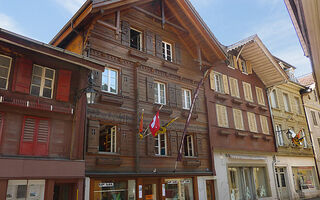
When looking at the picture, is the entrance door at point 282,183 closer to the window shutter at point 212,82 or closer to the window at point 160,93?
the window shutter at point 212,82

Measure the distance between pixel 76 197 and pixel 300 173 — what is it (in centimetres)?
2153

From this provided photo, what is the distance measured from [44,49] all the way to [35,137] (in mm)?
3317

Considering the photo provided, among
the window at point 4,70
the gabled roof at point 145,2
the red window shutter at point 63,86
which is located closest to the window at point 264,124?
the gabled roof at point 145,2

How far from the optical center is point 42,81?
36.6 ft

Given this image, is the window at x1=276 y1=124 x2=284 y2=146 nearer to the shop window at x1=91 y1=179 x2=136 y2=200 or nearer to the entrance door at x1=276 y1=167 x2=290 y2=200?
the entrance door at x1=276 y1=167 x2=290 y2=200

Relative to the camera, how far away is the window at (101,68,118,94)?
13383mm

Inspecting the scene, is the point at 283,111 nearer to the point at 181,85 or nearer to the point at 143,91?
the point at 181,85

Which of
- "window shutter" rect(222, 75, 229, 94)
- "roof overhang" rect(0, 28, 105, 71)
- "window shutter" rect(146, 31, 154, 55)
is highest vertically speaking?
"window shutter" rect(146, 31, 154, 55)

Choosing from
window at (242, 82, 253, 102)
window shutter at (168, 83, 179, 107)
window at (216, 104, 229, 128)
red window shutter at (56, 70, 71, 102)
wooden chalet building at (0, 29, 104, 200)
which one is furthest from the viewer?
window at (242, 82, 253, 102)

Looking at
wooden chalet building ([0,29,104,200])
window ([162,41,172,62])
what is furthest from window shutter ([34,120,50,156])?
window ([162,41,172,62])

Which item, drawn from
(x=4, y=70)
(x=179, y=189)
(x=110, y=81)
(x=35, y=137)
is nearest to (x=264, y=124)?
(x=179, y=189)

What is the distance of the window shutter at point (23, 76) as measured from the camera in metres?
10.3

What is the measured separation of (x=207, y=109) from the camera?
707 inches

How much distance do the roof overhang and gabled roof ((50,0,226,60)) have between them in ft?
8.00
